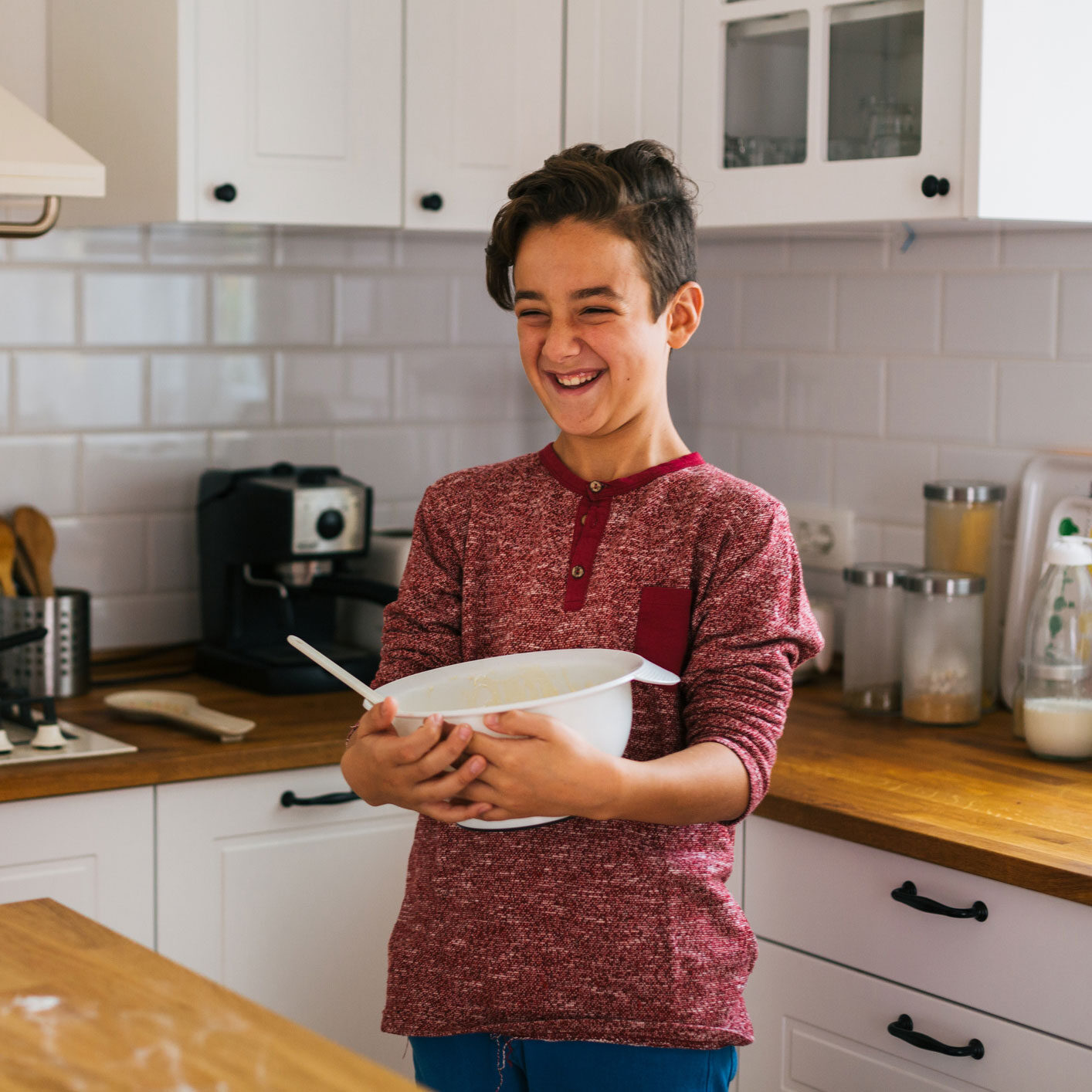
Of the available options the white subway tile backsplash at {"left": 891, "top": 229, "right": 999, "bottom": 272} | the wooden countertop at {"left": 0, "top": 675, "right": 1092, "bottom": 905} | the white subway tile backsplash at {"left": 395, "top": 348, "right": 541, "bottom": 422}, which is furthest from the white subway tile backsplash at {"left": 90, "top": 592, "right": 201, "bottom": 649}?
the white subway tile backsplash at {"left": 891, "top": 229, "right": 999, "bottom": 272}

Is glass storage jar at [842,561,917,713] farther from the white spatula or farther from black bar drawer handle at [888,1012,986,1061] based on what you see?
the white spatula

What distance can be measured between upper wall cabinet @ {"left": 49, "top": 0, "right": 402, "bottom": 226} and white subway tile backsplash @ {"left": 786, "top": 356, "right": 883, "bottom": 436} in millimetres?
727

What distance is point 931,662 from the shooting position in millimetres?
2098

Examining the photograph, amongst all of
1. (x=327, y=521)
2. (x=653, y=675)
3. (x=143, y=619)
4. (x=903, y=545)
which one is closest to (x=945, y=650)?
(x=903, y=545)

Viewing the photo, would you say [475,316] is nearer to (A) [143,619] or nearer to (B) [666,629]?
(A) [143,619]

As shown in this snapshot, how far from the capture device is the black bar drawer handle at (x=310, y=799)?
197 centimetres

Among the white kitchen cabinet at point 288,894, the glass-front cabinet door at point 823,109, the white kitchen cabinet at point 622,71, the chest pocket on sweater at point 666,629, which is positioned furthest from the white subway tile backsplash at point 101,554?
the chest pocket on sweater at point 666,629

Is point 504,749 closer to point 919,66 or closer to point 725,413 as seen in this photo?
point 919,66

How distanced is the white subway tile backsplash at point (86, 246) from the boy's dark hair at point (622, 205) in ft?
3.96

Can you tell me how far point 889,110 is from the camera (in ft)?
6.11

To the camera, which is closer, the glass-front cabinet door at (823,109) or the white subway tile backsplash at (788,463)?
the glass-front cabinet door at (823,109)

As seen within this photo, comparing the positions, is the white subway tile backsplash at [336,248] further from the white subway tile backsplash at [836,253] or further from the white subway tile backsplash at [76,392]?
the white subway tile backsplash at [836,253]

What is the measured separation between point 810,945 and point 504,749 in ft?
2.72

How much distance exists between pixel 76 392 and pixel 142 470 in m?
0.16
